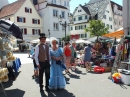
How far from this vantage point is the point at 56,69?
6.65 m

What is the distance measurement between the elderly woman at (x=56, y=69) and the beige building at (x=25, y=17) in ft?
103

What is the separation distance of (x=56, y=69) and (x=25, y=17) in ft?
108

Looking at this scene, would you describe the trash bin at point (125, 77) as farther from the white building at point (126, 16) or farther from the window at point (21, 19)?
the window at point (21, 19)

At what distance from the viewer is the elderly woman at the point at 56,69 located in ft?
21.5

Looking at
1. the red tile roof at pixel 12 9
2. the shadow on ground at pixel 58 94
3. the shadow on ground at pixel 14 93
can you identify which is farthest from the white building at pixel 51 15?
the shadow on ground at pixel 58 94

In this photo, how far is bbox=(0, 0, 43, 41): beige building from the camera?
36.6m

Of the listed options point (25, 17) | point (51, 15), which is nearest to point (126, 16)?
point (25, 17)

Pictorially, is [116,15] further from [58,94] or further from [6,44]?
[58,94]

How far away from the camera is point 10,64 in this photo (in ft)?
28.9

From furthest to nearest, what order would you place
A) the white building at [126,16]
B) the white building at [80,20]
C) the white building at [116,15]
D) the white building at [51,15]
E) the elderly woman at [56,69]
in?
the white building at [116,15], the white building at [80,20], the white building at [51,15], the white building at [126,16], the elderly woman at [56,69]

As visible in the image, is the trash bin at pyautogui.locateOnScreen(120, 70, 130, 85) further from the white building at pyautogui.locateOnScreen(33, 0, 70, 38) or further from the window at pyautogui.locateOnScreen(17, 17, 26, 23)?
the white building at pyautogui.locateOnScreen(33, 0, 70, 38)


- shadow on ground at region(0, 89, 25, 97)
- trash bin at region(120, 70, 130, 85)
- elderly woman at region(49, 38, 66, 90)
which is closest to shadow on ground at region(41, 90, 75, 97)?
elderly woman at region(49, 38, 66, 90)

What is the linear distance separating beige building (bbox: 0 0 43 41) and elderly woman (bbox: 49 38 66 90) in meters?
31.3

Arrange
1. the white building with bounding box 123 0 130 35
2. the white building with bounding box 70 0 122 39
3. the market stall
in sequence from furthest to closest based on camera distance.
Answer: the white building with bounding box 70 0 122 39, the white building with bounding box 123 0 130 35, the market stall
